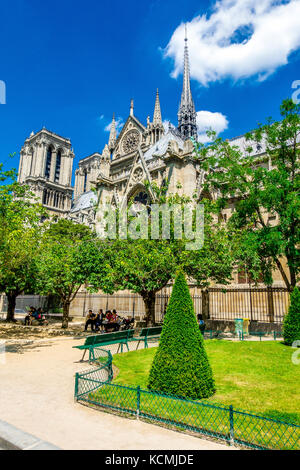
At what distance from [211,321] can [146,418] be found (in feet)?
46.2

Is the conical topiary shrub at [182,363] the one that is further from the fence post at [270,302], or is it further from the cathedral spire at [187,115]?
the cathedral spire at [187,115]

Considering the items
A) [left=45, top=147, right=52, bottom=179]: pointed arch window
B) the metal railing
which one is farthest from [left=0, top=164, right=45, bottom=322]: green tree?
[left=45, top=147, right=52, bottom=179]: pointed arch window

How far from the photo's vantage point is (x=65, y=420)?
16.8ft

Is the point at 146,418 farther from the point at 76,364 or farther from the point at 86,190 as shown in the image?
the point at 86,190

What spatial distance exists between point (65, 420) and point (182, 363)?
244 centimetres

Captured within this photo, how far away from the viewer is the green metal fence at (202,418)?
426 cm

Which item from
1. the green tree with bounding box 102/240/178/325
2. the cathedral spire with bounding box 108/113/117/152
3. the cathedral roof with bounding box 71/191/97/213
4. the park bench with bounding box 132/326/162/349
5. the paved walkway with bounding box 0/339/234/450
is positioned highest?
the cathedral spire with bounding box 108/113/117/152

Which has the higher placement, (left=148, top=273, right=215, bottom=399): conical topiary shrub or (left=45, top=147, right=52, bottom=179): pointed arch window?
(left=45, top=147, right=52, bottom=179): pointed arch window

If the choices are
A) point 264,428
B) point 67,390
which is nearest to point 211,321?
point 67,390

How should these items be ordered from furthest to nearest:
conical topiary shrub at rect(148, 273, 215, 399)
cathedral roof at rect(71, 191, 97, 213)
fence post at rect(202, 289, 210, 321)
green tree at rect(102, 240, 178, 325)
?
cathedral roof at rect(71, 191, 97, 213) < fence post at rect(202, 289, 210, 321) < green tree at rect(102, 240, 178, 325) < conical topiary shrub at rect(148, 273, 215, 399)

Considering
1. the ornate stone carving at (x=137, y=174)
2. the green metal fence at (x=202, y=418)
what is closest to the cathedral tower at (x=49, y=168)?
the ornate stone carving at (x=137, y=174)

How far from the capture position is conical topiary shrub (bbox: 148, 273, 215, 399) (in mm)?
6113

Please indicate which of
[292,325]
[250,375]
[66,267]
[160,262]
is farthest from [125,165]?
[250,375]

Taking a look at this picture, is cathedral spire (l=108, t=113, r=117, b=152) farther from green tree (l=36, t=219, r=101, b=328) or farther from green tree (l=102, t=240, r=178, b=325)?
green tree (l=102, t=240, r=178, b=325)
